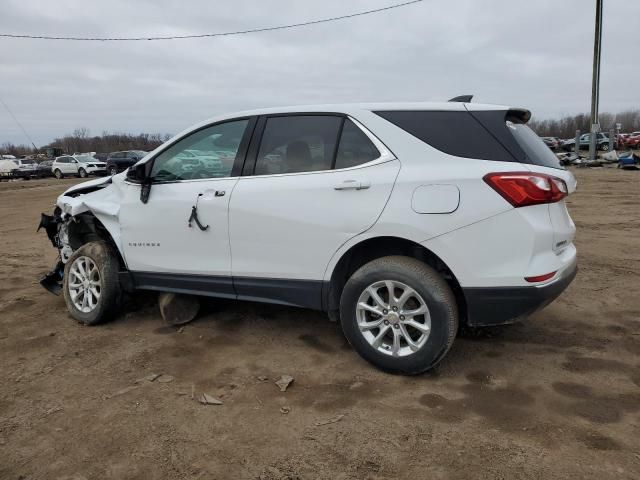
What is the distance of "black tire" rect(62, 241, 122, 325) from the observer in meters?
4.46

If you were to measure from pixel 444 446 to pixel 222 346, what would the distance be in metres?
2.02

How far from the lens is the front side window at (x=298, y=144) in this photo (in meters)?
3.56

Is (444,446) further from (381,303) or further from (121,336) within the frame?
(121,336)

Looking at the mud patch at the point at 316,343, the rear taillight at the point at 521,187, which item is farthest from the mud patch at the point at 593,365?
the mud patch at the point at 316,343

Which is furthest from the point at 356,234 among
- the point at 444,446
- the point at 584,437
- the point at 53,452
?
the point at 53,452

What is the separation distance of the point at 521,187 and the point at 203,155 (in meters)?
2.46

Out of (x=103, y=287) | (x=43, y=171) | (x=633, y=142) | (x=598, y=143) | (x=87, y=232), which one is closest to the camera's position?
(x=103, y=287)

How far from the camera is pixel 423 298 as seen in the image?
316cm

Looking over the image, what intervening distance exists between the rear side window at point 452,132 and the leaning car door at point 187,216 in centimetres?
129

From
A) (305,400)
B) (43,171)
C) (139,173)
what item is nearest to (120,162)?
(43,171)

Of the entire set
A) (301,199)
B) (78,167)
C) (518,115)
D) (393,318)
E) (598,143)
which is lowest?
(393,318)

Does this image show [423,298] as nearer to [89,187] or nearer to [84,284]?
[84,284]

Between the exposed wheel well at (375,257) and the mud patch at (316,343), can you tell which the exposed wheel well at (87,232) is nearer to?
the mud patch at (316,343)

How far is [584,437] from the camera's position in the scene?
263 cm
